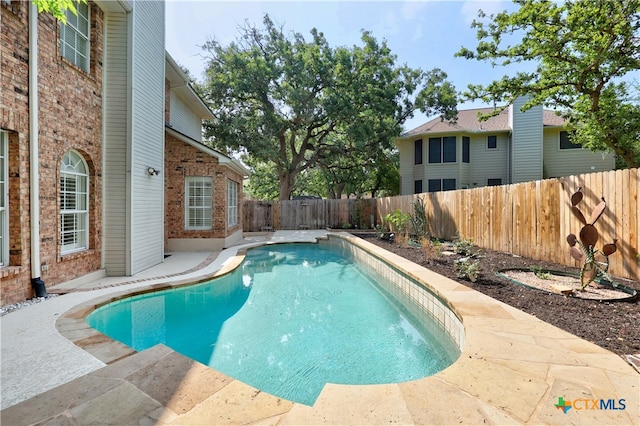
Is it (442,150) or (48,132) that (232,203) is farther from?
(442,150)

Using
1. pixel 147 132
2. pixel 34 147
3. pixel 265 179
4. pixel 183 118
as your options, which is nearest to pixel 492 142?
pixel 183 118

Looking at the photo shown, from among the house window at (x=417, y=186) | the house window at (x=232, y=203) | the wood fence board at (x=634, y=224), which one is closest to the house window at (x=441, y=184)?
the house window at (x=417, y=186)

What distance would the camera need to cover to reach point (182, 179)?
10117mm

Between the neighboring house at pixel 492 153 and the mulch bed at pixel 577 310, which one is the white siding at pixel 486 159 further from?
the mulch bed at pixel 577 310

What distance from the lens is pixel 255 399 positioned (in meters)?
2.16

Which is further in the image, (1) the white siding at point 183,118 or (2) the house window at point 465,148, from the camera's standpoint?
(2) the house window at point 465,148

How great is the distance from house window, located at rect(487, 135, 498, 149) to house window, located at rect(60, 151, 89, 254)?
18495mm

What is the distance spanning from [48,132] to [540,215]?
9228 mm

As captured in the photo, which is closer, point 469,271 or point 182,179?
point 469,271

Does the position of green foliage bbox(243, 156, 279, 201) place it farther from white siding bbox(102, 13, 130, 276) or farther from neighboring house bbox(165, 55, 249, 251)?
white siding bbox(102, 13, 130, 276)

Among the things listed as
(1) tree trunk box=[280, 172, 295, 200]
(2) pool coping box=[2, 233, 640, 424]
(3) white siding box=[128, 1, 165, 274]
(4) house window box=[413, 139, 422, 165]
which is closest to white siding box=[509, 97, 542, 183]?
(4) house window box=[413, 139, 422, 165]

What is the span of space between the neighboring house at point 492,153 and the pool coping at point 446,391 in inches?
616

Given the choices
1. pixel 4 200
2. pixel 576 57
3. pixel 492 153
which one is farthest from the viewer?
pixel 492 153

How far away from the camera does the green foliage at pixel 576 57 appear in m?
8.10
